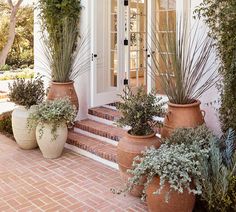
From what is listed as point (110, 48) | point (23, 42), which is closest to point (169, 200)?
point (110, 48)

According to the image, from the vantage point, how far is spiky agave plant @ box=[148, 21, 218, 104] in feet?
12.9

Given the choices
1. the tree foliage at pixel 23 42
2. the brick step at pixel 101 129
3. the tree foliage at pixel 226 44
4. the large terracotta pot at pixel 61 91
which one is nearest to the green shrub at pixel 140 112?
the tree foliage at pixel 226 44

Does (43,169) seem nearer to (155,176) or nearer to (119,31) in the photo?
(155,176)

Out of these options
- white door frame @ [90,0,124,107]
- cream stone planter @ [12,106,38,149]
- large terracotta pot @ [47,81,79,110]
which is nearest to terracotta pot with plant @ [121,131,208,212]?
cream stone planter @ [12,106,38,149]

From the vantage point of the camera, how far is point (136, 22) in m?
7.26

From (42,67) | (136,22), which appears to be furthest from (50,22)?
(136,22)

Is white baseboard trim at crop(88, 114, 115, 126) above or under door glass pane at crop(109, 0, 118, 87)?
under

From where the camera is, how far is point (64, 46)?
5711mm

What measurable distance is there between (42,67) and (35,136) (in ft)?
6.61

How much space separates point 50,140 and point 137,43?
11.3ft

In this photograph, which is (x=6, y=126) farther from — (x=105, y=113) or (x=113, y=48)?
(x=113, y=48)

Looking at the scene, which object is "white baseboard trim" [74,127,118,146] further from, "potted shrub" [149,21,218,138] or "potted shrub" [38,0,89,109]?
"potted shrub" [149,21,218,138]

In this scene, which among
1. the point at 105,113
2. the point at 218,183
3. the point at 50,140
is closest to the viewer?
the point at 218,183

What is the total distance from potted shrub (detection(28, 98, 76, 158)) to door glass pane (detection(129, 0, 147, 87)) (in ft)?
7.97
